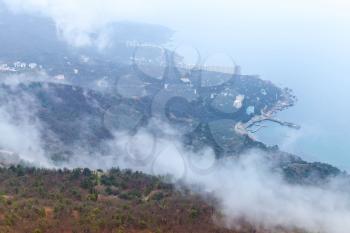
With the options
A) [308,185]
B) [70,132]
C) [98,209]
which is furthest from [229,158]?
[98,209]

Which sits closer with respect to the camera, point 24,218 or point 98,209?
point 24,218

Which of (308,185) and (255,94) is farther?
(255,94)

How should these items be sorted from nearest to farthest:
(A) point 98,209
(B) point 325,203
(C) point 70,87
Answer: (A) point 98,209 → (B) point 325,203 → (C) point 70,87

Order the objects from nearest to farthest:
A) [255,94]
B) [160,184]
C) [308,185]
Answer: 1. [160,184]
2. [308,185]
3. [255,94]

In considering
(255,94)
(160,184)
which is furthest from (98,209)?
(255,94)

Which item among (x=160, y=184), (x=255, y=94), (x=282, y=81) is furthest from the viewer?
(x=282, y=81)

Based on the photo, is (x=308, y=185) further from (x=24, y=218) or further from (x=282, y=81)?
(x=282, y=81)

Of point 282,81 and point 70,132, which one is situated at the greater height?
point 282,81

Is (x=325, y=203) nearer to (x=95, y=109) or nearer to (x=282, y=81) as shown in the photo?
(x=95, y=109)

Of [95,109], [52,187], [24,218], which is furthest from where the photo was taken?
[95,109]
